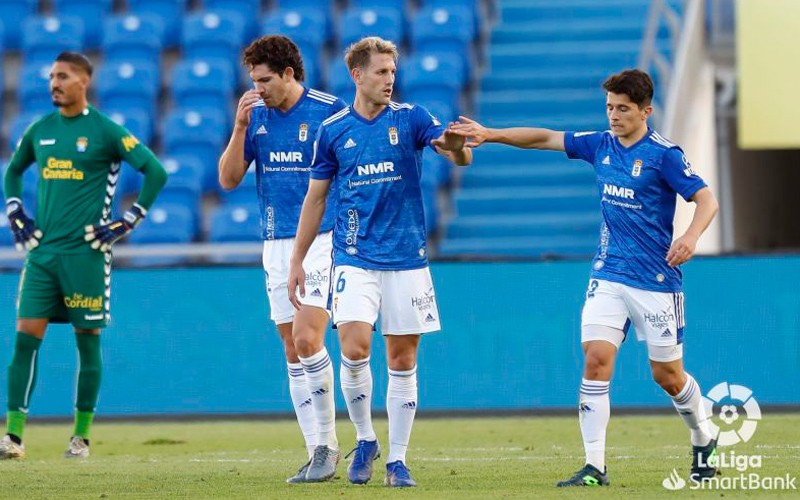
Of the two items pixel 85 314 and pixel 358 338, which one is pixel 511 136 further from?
pixel 85 314

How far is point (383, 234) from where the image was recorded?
24.2 ft

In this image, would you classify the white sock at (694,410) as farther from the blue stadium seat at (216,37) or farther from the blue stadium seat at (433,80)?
the blue stadium seat at (216,37)

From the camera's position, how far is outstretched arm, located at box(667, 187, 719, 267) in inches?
271

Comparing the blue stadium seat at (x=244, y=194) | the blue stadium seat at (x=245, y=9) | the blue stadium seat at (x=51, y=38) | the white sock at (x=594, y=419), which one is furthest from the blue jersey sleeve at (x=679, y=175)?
the blue stadium seat at (x=51, y=38)

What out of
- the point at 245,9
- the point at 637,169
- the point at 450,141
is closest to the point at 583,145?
the point at 637,169

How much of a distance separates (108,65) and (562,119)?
5.49 meters

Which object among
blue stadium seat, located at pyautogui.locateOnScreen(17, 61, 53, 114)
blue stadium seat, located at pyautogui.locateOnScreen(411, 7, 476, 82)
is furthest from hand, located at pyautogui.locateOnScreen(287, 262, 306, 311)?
blue stadium seat, located at pyautogui.locateOnScreen(17, 61, 53, 114)

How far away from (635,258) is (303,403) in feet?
6.61

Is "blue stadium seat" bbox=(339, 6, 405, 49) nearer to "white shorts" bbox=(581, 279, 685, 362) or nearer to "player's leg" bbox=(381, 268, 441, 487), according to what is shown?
"player's leg" bbox=(381, 268, 441, 487)

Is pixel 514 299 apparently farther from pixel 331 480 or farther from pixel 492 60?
pixel 492 60

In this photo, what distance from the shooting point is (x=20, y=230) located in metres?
9.47

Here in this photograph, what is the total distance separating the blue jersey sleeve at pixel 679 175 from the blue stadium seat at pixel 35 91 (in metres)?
11.6

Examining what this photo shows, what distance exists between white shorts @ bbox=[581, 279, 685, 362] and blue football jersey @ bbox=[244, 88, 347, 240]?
158 cm

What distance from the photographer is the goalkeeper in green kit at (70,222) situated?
9.52 m
